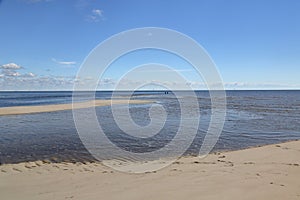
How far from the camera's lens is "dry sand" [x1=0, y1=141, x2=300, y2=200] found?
6.16 m

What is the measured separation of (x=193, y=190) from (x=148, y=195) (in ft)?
3.60

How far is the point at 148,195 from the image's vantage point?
6.12m

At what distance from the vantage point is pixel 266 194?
6086mm

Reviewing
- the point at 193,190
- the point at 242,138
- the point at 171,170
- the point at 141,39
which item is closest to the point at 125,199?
the point at 193,190

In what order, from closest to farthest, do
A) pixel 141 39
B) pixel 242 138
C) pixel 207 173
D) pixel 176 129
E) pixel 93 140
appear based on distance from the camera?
1. pixel 207 173
2. pixel 141 39
3. pixel 93 140
4. pixel 242 138
5. pixel 176 129

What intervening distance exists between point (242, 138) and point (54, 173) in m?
10.4

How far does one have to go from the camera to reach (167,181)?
7102mm

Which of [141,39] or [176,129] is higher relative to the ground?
[141,39]

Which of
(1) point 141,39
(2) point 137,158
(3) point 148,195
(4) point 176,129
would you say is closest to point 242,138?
(4) point 176,129

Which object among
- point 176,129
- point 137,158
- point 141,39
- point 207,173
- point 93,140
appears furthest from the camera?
point 176,129

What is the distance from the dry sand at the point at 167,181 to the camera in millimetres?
6160

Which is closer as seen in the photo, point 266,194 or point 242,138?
point 266,194

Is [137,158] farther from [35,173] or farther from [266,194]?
[266,194]

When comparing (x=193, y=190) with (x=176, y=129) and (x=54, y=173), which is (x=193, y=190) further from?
(x=176, y=129)
